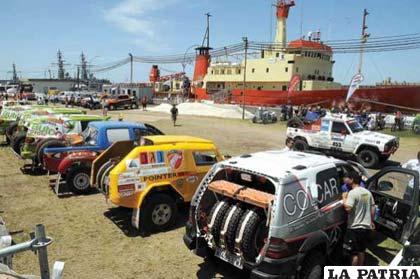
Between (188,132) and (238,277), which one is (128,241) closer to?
(238,277)

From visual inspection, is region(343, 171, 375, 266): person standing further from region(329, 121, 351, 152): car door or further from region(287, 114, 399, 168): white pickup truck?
region(329, 121, 351, 152): car door

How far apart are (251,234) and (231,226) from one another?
31 cm

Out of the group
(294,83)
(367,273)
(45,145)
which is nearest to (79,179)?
(45,145)

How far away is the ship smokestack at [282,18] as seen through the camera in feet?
146

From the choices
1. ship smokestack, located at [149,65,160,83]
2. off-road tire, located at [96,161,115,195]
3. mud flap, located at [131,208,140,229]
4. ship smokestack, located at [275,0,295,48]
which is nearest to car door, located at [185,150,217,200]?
mud flap, located at [131,208,140,229]

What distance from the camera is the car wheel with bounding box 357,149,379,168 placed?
1409cm

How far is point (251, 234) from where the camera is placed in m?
4.82

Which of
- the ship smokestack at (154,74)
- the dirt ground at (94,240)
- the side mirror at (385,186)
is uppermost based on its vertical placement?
the ship smokestack at (154,74)

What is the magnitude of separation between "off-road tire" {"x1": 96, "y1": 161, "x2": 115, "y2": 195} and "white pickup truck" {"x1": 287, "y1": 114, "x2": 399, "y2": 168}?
997cm

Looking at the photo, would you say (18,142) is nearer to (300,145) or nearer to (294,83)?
(300,145)

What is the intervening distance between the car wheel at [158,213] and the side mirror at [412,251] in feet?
14.0

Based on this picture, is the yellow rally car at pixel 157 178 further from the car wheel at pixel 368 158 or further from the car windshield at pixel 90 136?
the car wheel at pixel 368 158

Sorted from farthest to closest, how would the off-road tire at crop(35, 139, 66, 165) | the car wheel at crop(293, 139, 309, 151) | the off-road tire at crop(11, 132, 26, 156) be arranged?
the car wheel at crop(293, 139, 309, 151) < the off-road tire at crop(11, 132, 26, 156) < the off-road tire at crop(35, 139, 66, 165)

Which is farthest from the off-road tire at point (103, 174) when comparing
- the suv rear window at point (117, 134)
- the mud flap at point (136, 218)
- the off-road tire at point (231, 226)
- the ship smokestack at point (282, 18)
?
the ship smokestack at point (282, 18)
